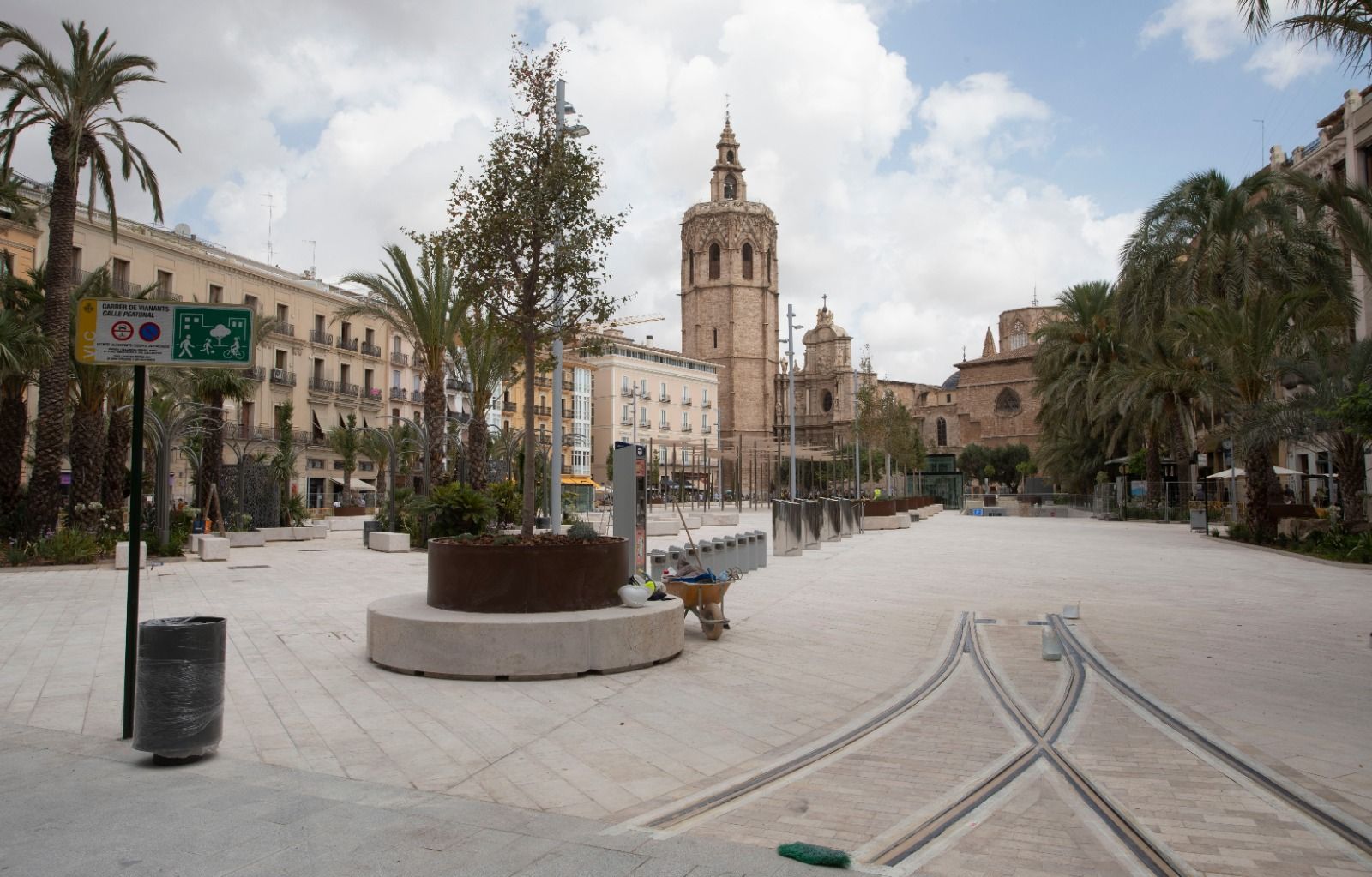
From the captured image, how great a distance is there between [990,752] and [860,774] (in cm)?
84

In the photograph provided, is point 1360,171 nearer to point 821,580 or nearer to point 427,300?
point 821,580

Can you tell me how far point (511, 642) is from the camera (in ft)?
21.7

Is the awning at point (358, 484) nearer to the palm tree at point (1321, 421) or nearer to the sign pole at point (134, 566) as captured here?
the palm tree at point (1321, 421)

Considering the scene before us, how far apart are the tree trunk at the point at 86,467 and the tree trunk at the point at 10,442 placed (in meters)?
0.88

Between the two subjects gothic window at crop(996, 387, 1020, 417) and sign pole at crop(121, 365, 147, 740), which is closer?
sign pole at crop(121, 365, 147, 740)

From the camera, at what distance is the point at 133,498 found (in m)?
4.87

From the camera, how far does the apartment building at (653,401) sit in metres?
78.4

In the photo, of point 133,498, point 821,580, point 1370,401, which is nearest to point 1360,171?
point 1370,401

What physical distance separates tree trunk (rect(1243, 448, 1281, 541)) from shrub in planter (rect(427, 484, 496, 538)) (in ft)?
57.1

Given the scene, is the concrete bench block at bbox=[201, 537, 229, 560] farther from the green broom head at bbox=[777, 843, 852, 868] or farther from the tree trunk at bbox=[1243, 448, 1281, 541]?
the tree trunk at bbox=[1243, 448, 1281, 541]

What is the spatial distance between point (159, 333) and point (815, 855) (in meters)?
4.24

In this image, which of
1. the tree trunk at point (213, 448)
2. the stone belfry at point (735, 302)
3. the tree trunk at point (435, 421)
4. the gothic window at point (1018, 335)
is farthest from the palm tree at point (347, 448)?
the gothic window at point (1018, 335)

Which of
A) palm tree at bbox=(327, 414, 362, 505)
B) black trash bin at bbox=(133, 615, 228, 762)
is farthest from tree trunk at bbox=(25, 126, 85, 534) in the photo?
palm tree at bbox=(327, 414, 362, 505)

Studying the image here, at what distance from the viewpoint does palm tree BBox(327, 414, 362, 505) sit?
46.0 metres
